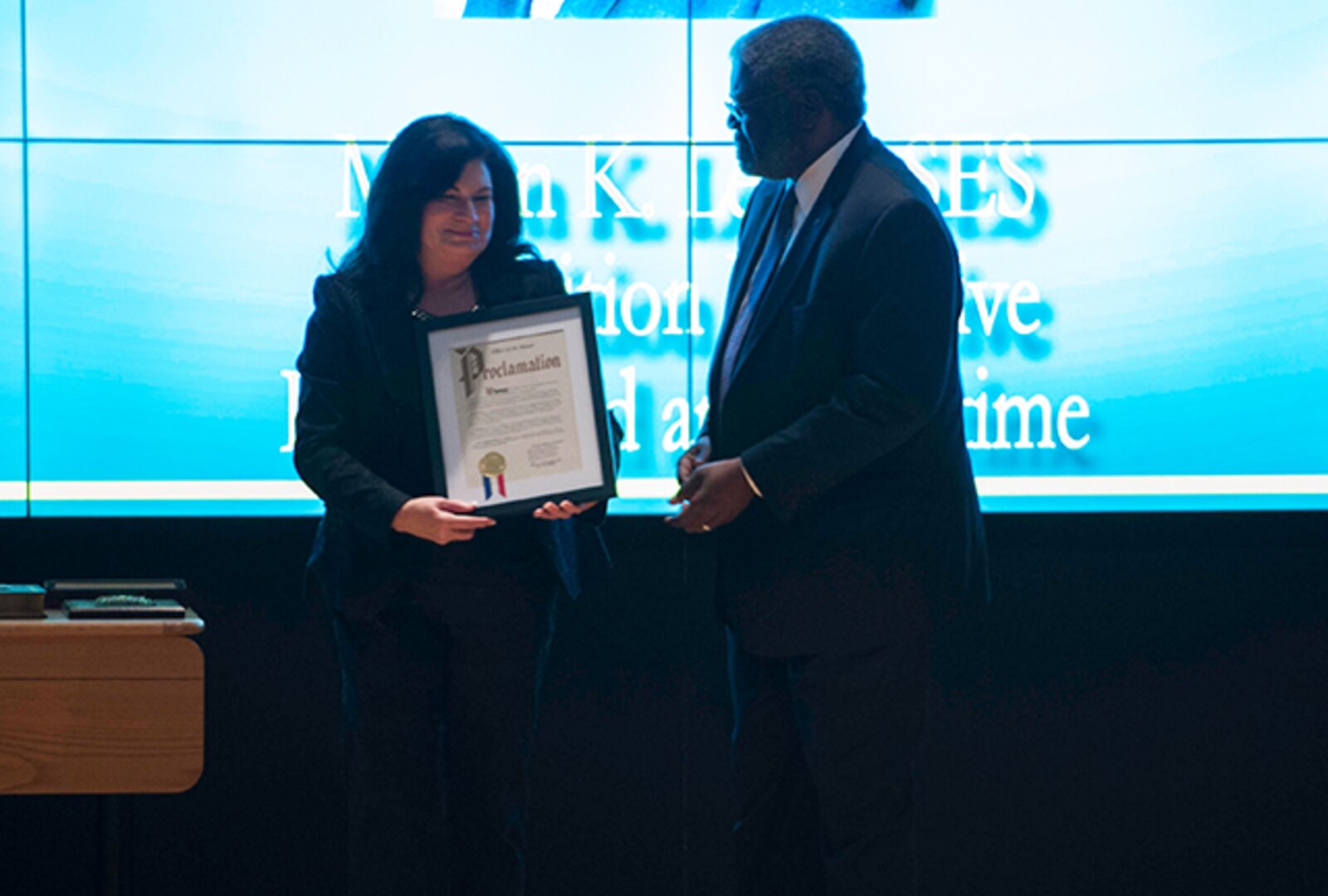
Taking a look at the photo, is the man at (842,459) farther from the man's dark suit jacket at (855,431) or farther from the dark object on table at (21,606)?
the dark object on table at (21,606)

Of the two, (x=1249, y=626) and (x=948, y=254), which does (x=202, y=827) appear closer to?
(x=948, y=254)

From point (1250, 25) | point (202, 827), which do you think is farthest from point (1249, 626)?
point (202, 827)

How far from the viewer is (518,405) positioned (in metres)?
2.56

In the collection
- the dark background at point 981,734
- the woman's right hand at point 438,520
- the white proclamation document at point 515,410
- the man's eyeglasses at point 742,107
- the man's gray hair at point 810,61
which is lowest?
the dark background at point 981,734

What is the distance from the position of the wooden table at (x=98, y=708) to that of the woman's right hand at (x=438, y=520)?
444 millimetres

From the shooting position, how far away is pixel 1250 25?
3.30 m

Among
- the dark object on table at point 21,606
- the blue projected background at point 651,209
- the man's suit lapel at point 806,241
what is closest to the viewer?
the man's suit lapel at point 806,241

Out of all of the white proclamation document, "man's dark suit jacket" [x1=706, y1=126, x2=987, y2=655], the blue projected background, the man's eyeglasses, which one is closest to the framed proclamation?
the white proclamation document

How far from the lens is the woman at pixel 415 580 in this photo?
2518 millimetres

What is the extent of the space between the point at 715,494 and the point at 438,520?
501 millimetres

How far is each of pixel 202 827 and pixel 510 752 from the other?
4.13ft


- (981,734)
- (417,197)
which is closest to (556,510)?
(417,197)

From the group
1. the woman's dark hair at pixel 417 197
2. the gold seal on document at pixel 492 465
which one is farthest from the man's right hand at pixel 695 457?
the woman's dark hair at pixel 417 197

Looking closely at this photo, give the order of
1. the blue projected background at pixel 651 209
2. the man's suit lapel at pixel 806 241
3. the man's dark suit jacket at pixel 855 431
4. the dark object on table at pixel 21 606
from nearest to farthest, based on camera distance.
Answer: the man's dark suit jacket at pixel 855 431 < the man's suit lapel at pixel 806 241 < the dark object on table at pixel 21 606 < the blue projected background at pixel 651 209
